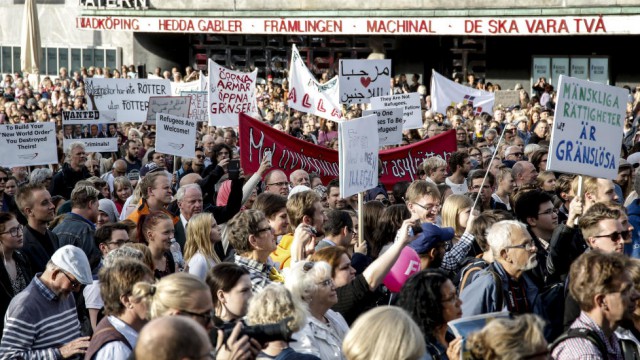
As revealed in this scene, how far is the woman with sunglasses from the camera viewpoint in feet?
25.0

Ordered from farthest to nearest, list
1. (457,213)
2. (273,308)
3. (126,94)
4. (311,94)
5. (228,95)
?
(126,94), (311,94), (228,95), (457,213), (273,308)

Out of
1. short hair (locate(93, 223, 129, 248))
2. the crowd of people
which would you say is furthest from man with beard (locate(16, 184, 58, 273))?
short hair (locate(93, 223, 129, 248))

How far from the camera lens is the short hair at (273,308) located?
5.48 m

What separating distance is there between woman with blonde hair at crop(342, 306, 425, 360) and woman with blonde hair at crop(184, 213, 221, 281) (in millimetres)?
3321

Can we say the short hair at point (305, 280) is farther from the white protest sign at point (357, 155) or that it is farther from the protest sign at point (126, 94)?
the protest sign at point (126, 94)

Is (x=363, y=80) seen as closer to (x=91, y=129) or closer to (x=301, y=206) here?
(x=91, y=129)

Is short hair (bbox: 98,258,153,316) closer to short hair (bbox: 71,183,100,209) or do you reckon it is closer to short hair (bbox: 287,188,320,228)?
short hair (bbox: 287,188,320,228)

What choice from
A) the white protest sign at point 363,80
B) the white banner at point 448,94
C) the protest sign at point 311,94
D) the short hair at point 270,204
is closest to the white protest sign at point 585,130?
the short hair at point 270,204

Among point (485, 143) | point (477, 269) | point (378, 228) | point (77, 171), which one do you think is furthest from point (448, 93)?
point (477, 269)

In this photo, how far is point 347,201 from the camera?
11219 mm

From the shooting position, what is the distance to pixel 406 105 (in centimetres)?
1761

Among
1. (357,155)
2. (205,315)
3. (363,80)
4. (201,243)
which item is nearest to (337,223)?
(201,243)

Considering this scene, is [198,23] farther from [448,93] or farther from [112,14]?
[448,93]

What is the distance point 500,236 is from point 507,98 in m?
17.3
